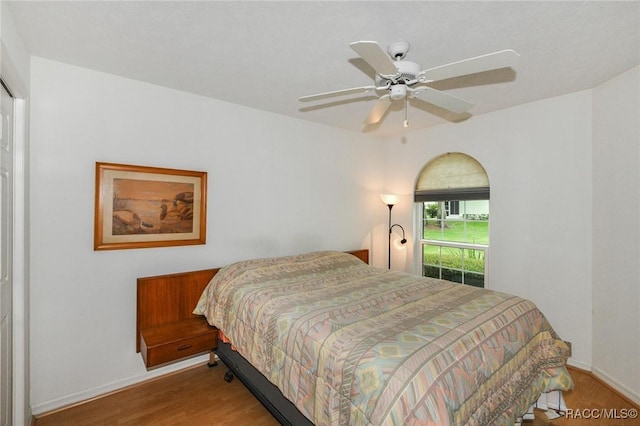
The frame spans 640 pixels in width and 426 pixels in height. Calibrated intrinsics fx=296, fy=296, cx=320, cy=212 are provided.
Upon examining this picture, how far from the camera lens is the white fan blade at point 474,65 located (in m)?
1.45

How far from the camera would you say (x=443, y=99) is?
2.07 metres

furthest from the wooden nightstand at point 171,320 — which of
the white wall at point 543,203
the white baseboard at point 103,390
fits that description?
the white wall at point 543,203

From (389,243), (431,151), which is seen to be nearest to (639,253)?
(431,151)

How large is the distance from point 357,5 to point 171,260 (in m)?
2.44

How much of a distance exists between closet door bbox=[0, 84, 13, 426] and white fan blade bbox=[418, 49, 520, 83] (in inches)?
94.6

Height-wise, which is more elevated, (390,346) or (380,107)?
(380,107)

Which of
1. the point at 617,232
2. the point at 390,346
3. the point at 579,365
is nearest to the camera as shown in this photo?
the point at 390,346

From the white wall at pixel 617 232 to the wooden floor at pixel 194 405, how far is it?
0.28 m

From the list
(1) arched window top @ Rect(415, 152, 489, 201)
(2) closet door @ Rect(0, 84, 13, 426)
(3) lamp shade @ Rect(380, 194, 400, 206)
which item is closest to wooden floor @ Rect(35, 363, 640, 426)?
(2) closet door @ Rect(0, 84, 13, 426)

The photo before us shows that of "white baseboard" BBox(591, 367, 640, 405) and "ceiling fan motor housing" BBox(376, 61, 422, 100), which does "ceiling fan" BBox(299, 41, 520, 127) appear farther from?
"white baseboard" BBox(591, 367, 640, 405)

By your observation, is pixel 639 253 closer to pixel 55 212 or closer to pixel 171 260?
pixel 171 260

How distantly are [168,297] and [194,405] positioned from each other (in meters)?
0.87

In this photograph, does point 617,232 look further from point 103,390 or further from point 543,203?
point 103,390

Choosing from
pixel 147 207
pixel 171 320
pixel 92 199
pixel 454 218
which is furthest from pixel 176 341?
pixel 454 218
